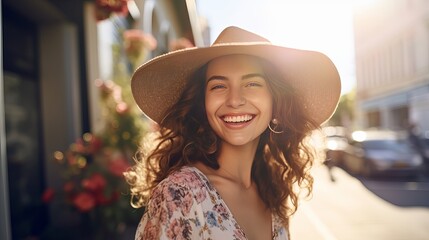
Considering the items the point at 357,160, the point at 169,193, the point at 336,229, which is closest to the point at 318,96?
the point at 169,193

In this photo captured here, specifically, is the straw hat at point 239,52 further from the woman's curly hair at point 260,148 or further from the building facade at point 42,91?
the building facade at point 42,91

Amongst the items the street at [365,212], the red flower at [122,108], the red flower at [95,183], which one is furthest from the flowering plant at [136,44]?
the street at [365,212]

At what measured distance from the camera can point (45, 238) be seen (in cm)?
498

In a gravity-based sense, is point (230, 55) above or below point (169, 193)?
above

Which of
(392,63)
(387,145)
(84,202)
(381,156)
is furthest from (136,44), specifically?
(392,63)

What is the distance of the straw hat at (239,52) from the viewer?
1.79 m

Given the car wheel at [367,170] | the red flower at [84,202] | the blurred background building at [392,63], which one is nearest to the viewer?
the red flower at [84,202]

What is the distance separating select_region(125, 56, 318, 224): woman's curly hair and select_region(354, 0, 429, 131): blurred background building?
73.9ft

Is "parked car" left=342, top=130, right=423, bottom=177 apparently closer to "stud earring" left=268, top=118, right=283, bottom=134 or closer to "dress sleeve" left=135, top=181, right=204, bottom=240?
"stud earring" left=268, top=118, right=283, bottom=134

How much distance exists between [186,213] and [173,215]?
0.05 m

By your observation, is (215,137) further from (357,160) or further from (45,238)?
(357,160)

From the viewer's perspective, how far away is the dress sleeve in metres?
1.39

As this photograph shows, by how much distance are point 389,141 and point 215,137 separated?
40.1ft

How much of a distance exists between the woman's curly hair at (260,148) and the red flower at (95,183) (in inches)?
97.7
